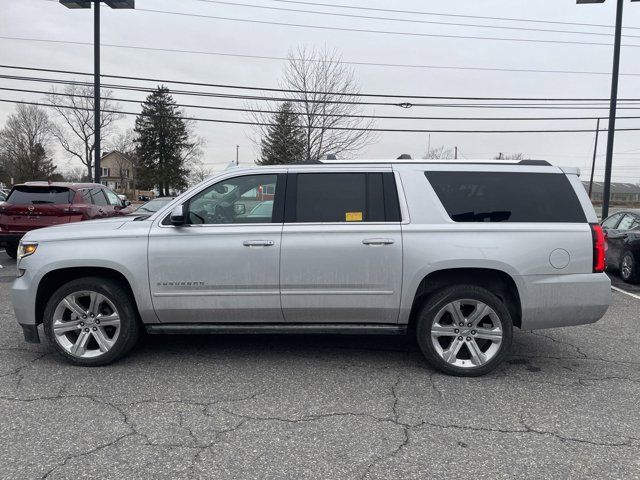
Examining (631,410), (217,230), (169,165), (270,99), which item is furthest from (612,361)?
(169,165)

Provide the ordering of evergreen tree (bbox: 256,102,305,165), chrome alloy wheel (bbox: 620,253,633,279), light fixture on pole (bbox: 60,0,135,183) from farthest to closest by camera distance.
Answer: evergreen tree (bbox: 256,102,305,165) → light fixture on pole (bbox: 60,0,135,183) → chrome alloy wheel (bbox: 620,253,633,279)

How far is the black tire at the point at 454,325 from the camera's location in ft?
14.0

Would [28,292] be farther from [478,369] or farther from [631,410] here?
[631,410]

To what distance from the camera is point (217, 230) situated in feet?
14.3

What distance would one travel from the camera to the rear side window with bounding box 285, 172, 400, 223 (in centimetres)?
435

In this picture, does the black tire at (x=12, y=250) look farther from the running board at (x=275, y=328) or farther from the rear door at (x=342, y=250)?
the rear door at (x=342, y=250)

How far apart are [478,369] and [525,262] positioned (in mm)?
993

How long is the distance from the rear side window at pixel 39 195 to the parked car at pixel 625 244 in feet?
35.2

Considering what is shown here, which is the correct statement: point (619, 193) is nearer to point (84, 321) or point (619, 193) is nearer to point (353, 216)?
point (353, 216)

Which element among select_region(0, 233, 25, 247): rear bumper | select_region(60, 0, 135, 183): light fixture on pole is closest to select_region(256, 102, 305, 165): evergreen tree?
select_region(60, 0, 135, 183): light fixture on pole

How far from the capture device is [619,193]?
85.2 m

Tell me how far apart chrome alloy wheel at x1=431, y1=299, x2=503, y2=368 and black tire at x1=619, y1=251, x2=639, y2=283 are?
6.34 m

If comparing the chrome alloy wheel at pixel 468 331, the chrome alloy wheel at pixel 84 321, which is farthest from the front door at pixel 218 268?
the chrome alloy wheel at pixel 468 331

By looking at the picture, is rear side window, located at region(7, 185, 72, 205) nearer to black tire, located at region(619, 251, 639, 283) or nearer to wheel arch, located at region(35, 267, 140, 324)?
wheel arch, located at region(35, 267, 140, 324)
